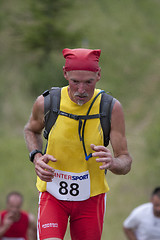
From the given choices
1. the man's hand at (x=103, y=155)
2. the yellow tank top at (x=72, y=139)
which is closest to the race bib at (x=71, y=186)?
the yellow tank top at (x=72, y=139)

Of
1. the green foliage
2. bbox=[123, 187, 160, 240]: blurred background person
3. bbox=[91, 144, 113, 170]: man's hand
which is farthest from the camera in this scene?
the green foliage

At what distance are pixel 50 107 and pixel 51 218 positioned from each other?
3.82ft

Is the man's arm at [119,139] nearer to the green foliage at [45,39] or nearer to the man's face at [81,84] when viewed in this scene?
the man's face at [81,84]

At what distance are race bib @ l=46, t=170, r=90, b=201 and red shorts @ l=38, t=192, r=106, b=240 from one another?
0.08m

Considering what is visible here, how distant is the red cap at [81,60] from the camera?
16.2ft

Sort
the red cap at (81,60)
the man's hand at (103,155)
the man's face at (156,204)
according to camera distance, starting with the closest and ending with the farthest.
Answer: the man's hand at (103,155) → the red cap at (81,60) → the man's face at (156,204)

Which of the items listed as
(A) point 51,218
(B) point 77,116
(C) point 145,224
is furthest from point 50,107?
(C) point 145,224

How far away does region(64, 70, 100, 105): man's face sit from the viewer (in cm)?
494

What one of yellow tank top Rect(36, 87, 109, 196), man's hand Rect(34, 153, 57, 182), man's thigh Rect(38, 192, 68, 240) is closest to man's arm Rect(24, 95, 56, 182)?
man's hand Rect(34, 153, 57, 182)

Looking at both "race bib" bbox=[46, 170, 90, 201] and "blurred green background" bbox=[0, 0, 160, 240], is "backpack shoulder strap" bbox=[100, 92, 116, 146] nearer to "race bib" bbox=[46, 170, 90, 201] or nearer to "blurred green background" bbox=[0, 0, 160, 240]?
"race bib" bbox=[46, 170, 90, 201]

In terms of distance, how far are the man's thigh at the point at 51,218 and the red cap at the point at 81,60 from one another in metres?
1.43

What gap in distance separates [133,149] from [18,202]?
1554 cm

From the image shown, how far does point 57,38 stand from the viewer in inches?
1459

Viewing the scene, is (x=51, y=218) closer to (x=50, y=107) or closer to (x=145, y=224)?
(x=50, y=107)
